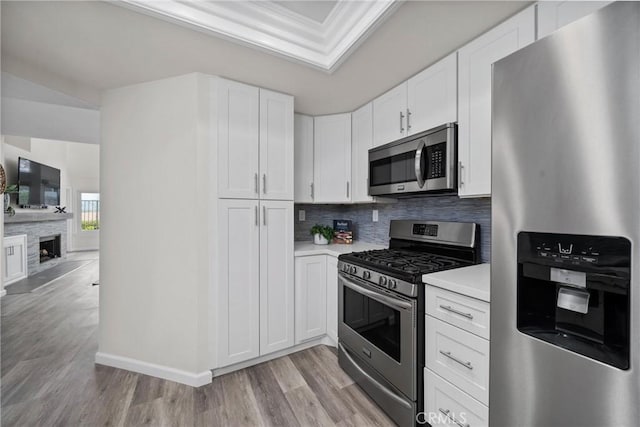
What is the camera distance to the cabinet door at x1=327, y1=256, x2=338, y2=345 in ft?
8.04

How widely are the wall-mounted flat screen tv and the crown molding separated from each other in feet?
20.0

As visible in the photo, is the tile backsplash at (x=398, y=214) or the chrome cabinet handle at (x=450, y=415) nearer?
the chrome cabinet handle at (x=450, y=415)

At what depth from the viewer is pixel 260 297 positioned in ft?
7.41

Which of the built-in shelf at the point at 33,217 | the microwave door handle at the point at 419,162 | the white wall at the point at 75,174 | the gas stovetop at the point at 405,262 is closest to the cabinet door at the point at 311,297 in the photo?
the gas stovetop at the point at 405,262

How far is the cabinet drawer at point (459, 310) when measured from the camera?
4.03ft

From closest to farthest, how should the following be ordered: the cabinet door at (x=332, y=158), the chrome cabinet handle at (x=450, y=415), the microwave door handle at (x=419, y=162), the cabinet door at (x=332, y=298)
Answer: the chrome cabinet handle at (x=450, y=415) < the microwave door handle at (x=419, y=162) < the cabinet door at (x=332, y=298) < the cabinet door at (x=332, y=158)

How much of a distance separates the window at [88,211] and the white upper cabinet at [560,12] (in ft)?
35.9

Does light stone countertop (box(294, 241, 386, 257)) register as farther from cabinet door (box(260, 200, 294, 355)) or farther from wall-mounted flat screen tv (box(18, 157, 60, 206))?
wall-mounted flat screen tv (box(18, 157, 60, 206))

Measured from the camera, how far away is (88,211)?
28.3 feet

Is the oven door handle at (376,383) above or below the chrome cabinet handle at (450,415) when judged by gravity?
below

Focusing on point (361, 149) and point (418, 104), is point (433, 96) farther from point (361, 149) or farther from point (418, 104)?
point (361, 149)

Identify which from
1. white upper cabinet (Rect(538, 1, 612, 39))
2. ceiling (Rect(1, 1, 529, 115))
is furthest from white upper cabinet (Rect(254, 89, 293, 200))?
white upper cabinet (Rect(538, 1, 612, 39))

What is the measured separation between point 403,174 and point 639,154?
1.39m

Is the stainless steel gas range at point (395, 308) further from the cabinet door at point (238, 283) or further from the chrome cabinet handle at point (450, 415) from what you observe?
the cabinet door at point (238, 283)
